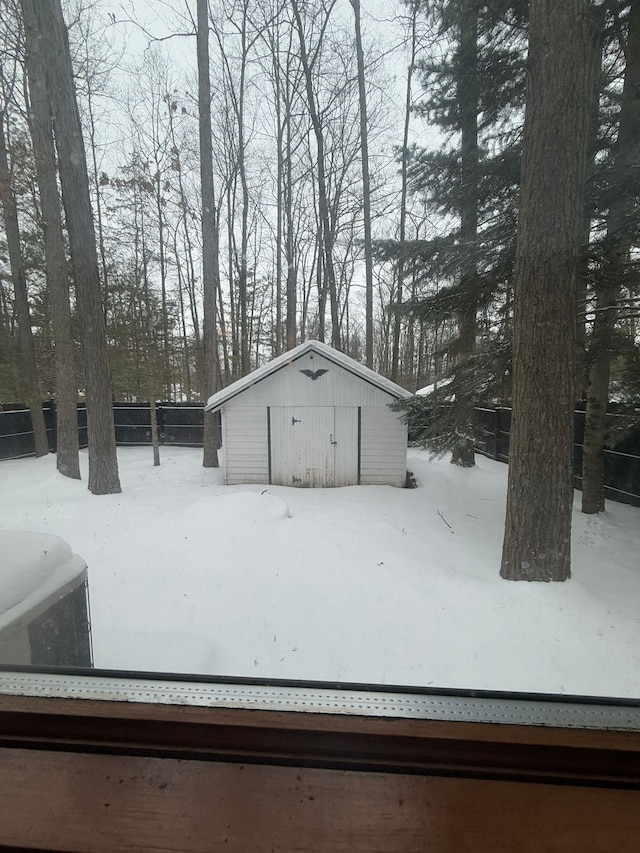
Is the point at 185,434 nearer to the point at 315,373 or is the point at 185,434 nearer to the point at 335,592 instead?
the point at 315,373

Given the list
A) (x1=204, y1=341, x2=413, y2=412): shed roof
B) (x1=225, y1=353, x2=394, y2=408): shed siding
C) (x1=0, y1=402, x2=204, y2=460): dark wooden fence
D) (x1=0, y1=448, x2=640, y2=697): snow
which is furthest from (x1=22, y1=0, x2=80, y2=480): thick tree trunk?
(x1=0, y1=402, x2=204, y2=460): dark wooden fence

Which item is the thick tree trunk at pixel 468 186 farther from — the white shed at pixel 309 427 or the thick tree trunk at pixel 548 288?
the white shed at pixel 309 427

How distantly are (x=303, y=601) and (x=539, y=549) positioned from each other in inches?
74.8

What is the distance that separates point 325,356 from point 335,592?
15.8ft

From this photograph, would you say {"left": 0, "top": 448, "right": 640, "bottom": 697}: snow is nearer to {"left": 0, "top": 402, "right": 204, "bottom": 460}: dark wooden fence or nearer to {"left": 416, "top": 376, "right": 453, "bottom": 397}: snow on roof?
{"left": 416, "top": 376, "right": 453, "bottom": 397}: snow on roof

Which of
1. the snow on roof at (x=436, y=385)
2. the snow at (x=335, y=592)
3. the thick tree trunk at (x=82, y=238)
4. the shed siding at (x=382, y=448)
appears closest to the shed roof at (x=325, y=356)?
the shed siding at (x=382, y=448)

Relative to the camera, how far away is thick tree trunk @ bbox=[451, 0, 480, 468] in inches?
138

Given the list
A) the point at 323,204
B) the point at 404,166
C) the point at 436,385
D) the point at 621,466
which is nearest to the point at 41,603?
the point at 436,385

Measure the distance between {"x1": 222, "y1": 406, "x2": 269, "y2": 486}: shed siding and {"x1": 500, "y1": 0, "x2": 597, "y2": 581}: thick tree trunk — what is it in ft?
15.4

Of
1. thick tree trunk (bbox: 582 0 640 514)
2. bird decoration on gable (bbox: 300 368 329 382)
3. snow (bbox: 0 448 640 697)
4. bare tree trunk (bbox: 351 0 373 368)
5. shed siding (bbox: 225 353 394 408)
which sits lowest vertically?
snow (bbox: 0 448 640 697)

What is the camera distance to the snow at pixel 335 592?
167 centimetres

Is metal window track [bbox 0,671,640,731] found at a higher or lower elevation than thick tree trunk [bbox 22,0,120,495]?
lower

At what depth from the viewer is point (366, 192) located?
693cm

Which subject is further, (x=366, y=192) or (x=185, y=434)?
(x=185, y=434)
